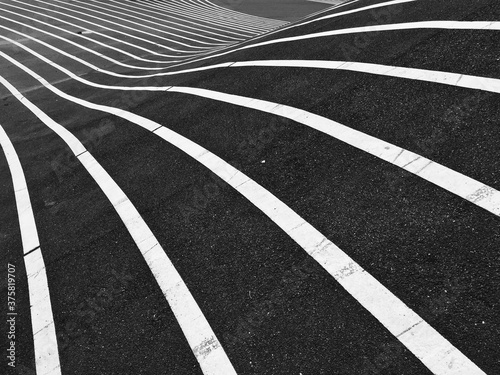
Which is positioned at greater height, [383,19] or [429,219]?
[383,19]

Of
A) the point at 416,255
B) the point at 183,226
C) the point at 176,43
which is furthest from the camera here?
the point at 176,43

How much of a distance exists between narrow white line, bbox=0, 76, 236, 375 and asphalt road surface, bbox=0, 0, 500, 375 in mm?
26

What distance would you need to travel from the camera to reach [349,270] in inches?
178

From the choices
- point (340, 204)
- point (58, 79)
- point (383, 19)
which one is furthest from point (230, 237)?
point (58, 79)

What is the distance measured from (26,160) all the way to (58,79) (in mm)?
7840

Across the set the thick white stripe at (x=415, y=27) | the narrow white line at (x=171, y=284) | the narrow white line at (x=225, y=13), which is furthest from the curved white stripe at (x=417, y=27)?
the narrow white line at (x=225, y=13)

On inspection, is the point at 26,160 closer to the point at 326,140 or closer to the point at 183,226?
the point at 183,226

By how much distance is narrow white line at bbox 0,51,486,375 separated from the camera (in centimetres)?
357

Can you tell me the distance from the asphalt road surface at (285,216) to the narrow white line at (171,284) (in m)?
0.03

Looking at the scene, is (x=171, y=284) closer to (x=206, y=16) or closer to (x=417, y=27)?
(x=417, y=27)

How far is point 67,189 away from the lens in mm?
7750

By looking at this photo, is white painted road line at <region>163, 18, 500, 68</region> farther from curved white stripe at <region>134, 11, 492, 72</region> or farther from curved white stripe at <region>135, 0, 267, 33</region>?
curved white stripe at <region>135, 0, 267, 33</region>

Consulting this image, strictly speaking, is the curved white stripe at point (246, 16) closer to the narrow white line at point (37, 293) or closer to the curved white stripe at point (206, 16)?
the curved white stripe at point (206, 16)

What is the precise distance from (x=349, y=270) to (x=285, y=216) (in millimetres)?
1286
